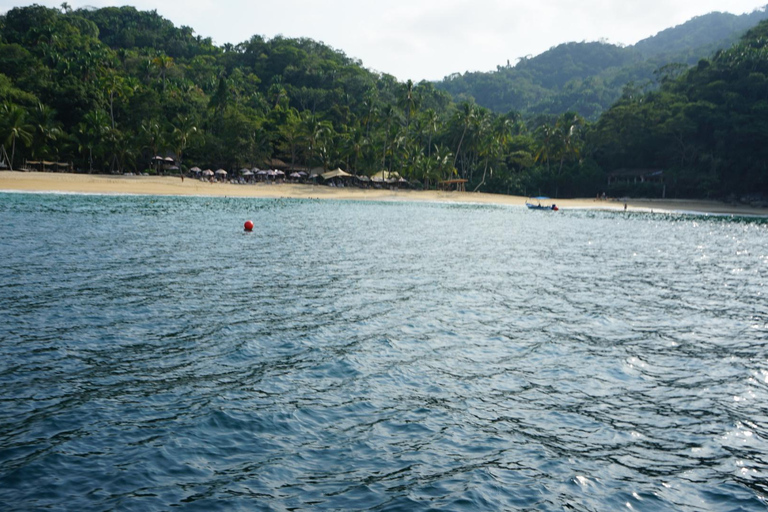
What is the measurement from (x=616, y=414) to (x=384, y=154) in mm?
82385

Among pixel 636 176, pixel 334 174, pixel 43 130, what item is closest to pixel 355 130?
pixel 334 174

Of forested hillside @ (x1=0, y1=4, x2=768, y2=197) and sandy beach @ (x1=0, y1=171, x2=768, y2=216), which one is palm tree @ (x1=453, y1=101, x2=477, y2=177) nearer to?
forested hillside @ (x1=0, y1=4, x2=768, y2=197)

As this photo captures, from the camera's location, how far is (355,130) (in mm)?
90562

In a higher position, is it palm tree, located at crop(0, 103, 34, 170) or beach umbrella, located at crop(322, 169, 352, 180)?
palm tree, located at crop(0, 103, 34, 170)

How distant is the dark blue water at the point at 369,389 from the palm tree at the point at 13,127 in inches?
2096

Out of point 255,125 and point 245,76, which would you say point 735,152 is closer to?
point 255,125

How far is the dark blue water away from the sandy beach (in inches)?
1715

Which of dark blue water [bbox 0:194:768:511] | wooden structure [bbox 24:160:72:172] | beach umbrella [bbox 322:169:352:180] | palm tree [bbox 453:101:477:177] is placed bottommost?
dark blue water [bbox 0:194:768:511]

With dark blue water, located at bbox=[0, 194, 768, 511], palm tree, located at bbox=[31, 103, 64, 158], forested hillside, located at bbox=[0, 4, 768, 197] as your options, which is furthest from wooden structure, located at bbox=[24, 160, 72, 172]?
dark blue water, located at bbox=[0, 194, 768, 511]

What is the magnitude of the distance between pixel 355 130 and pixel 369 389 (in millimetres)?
84861

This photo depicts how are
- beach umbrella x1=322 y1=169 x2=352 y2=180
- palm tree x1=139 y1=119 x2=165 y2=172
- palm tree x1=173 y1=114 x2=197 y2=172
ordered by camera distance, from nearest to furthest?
palm tree x1=139 y1=119 x2=165 y2=172 → palm tree x1=173 y1=114 x2=197 y2=172 → beach umbrella x1=322 y1=169 x2=352 y2=180

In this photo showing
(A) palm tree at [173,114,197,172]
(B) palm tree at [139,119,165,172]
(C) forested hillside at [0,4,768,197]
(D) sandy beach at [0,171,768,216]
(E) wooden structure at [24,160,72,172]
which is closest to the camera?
(D) sandy beach at [0,171,768,216]

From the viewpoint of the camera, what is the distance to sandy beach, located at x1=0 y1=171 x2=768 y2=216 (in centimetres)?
5772

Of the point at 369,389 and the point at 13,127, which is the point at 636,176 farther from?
the point at 369,389
